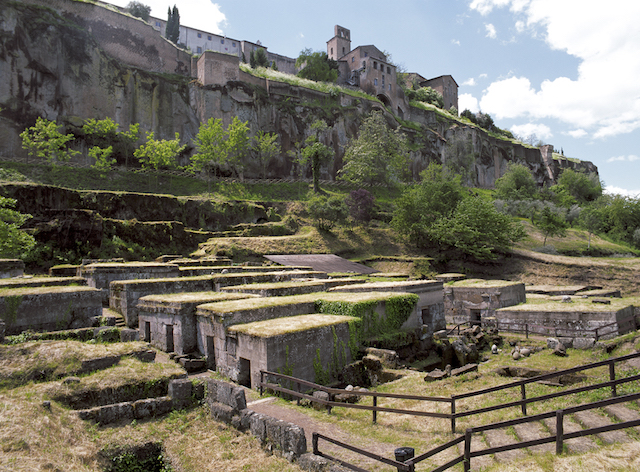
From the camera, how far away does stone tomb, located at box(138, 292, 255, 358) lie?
43.0 ft

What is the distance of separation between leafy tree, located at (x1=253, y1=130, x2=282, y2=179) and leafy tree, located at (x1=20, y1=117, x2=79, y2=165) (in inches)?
915

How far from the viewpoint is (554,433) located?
22.5ft

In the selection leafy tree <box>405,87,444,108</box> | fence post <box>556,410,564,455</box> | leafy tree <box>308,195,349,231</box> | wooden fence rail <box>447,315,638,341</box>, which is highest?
leafy tree <box>405,87,444,108</box>

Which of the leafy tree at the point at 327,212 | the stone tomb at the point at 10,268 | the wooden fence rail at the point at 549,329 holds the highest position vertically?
the leafy tree at the point at 327,212

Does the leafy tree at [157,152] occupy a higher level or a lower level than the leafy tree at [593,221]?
higher

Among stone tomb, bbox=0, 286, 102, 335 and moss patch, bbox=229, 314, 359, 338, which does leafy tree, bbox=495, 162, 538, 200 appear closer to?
moss patch, bbox=229, 314, 359, 338

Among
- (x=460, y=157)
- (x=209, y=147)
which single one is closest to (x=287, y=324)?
(x=209, y=147)

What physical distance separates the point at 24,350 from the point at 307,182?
50117 mm

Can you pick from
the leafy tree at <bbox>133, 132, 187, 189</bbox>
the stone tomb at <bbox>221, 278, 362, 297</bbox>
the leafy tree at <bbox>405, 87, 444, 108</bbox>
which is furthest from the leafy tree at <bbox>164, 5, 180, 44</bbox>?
the stone tomb at <bbox>221, 278, 362, 297</bbox>

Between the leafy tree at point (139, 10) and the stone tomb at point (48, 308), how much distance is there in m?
70.4

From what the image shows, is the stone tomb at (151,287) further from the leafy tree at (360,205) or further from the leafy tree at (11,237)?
the leafy tree at (360,205)

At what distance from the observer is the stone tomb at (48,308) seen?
12344mm

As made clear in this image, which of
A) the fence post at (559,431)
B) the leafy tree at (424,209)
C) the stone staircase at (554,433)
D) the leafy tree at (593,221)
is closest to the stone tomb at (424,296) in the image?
the stone staircase at (554,433)

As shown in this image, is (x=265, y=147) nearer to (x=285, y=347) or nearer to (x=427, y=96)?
(x=285, y=347)
